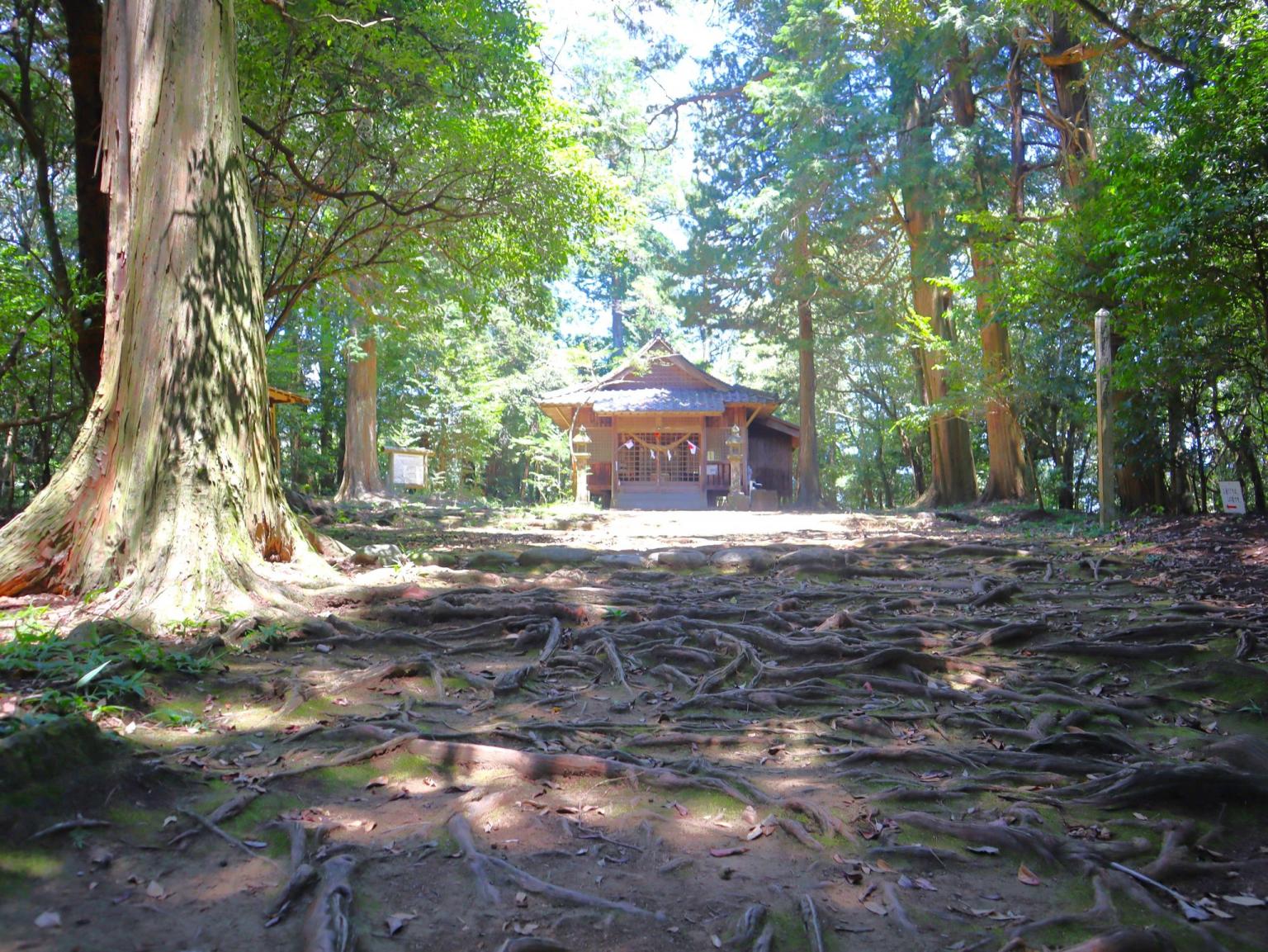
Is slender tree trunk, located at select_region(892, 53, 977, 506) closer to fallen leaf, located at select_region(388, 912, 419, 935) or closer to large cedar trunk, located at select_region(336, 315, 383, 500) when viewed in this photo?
large cedar trunk, located at select_region(336, 315, 383, 500)

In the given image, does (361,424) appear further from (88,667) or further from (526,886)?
(526,886)

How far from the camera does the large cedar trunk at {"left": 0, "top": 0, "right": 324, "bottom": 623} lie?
5.73m

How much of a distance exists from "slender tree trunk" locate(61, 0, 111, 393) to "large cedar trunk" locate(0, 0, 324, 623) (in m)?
2.16

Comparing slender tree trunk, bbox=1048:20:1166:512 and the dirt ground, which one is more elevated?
slender tree trunk, bbox=1048:20:1166:512

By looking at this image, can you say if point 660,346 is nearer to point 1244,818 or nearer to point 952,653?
point 952,653

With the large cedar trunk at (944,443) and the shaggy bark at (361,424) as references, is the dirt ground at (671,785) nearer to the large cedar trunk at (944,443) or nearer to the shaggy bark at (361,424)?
the large cedar trunk at (944,443)

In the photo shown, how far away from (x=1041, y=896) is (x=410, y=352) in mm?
26362

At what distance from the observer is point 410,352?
27.1m

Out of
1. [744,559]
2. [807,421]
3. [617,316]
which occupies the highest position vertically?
[617,316]

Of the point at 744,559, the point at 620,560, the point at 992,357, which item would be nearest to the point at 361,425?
the point at 620,560

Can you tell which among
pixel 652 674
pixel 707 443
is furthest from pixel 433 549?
pixel 707 443

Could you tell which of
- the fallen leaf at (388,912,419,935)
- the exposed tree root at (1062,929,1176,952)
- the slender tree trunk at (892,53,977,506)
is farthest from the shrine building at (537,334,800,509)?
the exposed tree root at (1062,929,1176,952)

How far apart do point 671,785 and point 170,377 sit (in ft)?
15.6

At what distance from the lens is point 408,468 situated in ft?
79.8
